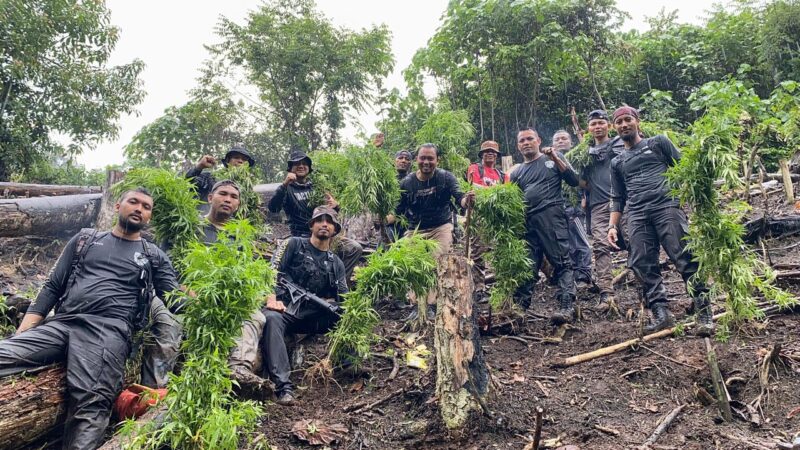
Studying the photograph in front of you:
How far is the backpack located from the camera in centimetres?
449

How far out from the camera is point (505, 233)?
631 cm

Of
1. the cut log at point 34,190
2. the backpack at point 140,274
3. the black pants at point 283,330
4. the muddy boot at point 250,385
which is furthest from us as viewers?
the cut log at point 34,190

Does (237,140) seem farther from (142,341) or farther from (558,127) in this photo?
(142,341)

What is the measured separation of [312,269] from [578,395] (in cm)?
326

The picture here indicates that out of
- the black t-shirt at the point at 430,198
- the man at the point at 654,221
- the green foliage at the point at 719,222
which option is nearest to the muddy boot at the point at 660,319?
the man at the point at 654,221

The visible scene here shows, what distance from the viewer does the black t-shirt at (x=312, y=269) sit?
5.97 meters

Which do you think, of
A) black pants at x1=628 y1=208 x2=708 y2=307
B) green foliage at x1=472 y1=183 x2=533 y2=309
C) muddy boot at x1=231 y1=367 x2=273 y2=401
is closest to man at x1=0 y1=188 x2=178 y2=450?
muddy boot at x1=231 y1=367 x2=273 y2=401

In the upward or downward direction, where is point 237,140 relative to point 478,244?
upward

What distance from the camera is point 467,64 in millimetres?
12781

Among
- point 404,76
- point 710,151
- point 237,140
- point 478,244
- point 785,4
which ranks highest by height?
point 785,4

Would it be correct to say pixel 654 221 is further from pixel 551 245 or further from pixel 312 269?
pixel 312 269

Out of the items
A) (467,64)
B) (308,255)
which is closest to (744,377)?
(308,255)

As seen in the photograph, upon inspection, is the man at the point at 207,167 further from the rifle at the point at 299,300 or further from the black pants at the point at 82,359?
the black pants at the point at 82,359

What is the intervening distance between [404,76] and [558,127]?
182 inches
